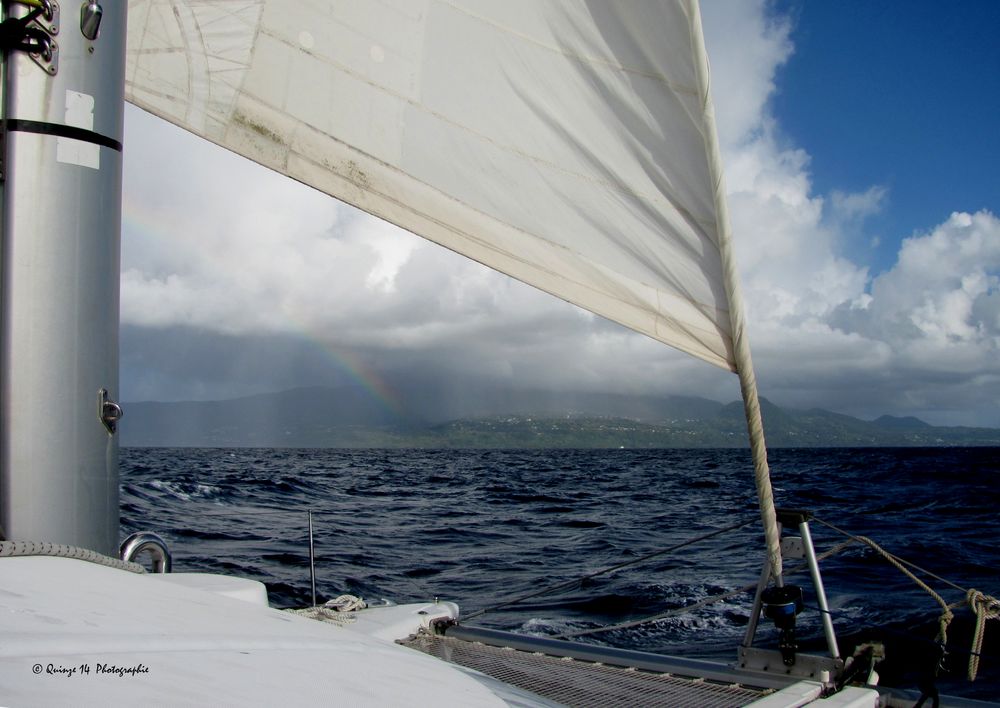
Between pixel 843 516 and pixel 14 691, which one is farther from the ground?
pixel 14 691

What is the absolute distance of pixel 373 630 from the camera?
3.16 metres

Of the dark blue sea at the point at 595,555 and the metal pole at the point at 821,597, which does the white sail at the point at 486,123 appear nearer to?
the metal pole at the point at 821,597

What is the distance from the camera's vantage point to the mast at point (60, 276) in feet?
6.66

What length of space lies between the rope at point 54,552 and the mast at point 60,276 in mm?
262

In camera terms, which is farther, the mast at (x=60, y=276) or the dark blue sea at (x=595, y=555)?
the dark blue sea at (x=595, y=555)

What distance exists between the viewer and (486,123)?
2.62m

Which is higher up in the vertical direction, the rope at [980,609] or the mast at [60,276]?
the mast at [60,276]

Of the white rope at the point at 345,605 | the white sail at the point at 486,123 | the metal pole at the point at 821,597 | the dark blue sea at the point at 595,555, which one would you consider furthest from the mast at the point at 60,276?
the dark blue sea at the point at 595,555

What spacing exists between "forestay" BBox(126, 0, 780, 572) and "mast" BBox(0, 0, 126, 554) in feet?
1.46

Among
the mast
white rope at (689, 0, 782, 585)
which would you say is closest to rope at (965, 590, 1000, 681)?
white rope at (689, 0, 782, 585)

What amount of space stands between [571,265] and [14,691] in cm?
178

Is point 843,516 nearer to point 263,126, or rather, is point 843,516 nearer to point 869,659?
point 869,659

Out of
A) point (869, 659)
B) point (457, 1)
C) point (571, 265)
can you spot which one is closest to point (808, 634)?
point (869, 659)

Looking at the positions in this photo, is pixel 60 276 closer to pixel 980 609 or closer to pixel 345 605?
pixel 345 605
